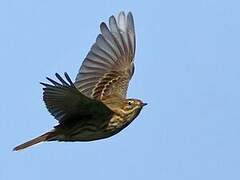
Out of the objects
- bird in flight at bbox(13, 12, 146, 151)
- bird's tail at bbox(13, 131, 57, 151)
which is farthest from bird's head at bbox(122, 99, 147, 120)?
bird's tail at bbox(13, 131, 57, 151)

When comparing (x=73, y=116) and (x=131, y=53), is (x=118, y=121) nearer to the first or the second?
(x=73, y=116)

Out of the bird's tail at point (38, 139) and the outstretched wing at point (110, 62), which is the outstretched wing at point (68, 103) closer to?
the bird's tail at point (38, 139)

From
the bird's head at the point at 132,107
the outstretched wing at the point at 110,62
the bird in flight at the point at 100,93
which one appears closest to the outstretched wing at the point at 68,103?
the bird in flight at the point at 100,93

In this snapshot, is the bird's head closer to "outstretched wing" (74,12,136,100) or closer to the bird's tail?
"outstretched wing" (74,12,136,100)

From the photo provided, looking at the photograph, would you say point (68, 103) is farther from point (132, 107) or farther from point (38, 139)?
point (132, 107)

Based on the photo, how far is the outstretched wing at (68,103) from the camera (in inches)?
269

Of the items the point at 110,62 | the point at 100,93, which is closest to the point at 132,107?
the point at 100,93

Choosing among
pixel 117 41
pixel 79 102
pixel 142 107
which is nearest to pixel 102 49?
pixel 117 41

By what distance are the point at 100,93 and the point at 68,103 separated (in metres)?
1.52

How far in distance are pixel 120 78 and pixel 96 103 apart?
1.61m

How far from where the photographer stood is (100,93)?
884 cm

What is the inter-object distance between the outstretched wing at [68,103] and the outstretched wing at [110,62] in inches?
35.5

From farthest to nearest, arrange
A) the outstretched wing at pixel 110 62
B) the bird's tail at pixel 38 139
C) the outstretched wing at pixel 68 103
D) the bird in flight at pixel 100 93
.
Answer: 1. the outstretched wing at pixel 110 62
2. the bird's tail at pixel 38 139
3. the bird in flight at pixel 100 93
4. the outstretched wing at pixel 68 103

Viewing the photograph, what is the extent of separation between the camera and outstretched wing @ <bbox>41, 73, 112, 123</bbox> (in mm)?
6839
